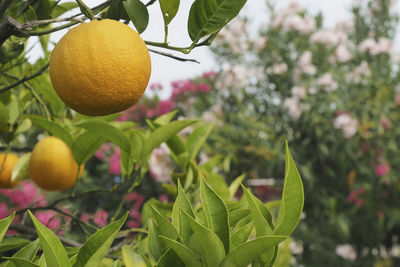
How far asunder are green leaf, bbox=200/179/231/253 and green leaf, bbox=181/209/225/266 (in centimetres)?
2

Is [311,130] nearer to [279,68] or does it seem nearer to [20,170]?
[279,68]

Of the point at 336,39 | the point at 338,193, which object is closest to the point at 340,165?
the point at 338,193

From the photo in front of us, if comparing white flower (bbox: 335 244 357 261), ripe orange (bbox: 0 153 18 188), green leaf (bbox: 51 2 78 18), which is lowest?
white flower (bbox: 335 244 357 261)

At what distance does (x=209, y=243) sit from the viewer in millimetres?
309

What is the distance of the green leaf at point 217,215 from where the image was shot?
342 millimetres

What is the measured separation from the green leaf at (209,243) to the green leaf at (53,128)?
1.12ft

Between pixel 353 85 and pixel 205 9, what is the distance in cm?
294

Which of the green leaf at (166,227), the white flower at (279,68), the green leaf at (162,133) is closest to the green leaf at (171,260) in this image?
the green leaf at (166,227)

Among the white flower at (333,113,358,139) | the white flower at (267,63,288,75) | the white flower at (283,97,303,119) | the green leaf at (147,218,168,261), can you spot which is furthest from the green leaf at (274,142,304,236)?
the white flower at (267,63,288,75)

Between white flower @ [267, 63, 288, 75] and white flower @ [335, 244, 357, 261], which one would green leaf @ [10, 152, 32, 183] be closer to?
white flower @ [335, 244, 357, 261]

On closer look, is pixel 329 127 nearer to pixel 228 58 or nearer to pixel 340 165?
pixel 340 165

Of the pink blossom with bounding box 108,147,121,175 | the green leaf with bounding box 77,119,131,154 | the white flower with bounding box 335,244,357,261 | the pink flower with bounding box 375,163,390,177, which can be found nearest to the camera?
the green leaf with bounding box 77,119,131,154

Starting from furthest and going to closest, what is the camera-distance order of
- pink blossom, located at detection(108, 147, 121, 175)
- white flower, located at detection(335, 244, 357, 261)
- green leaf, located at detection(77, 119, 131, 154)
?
1. white flower, located at detection(335, 244, 357, 261)
2. pink blossom, located at detection(108, 147, 121, 175)
3. green leaf, located at detection(77, 119, 131, 154)

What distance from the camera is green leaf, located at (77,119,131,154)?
509mm
